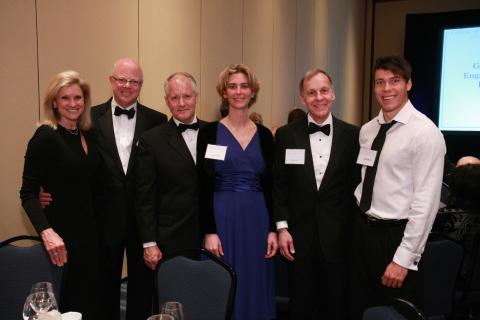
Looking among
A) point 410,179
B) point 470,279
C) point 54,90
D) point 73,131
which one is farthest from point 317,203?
point 54,90

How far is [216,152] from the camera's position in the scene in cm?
254

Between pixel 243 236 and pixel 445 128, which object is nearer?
pixel 243 236

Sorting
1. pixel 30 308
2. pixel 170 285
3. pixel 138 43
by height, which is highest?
pixel 138 43

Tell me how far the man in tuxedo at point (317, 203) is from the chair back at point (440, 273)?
→ 1.84 feet

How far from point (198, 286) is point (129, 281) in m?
1.01

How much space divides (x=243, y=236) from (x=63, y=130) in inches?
46.3

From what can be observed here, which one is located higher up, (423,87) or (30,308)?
(423,87)

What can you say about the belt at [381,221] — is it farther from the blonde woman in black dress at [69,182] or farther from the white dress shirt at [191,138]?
the blonde woman in black dress at [69,182]

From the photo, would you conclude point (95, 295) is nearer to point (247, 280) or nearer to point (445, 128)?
point (247, 280)

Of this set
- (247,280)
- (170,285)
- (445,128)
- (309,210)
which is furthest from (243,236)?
(445,128)

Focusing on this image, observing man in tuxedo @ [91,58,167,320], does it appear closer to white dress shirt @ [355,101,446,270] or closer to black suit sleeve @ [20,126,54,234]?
black suit sleeve @ [20,126,54,234]

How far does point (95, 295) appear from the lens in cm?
257

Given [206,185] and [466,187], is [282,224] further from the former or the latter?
[466,187]

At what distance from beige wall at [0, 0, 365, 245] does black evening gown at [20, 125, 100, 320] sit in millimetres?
763
